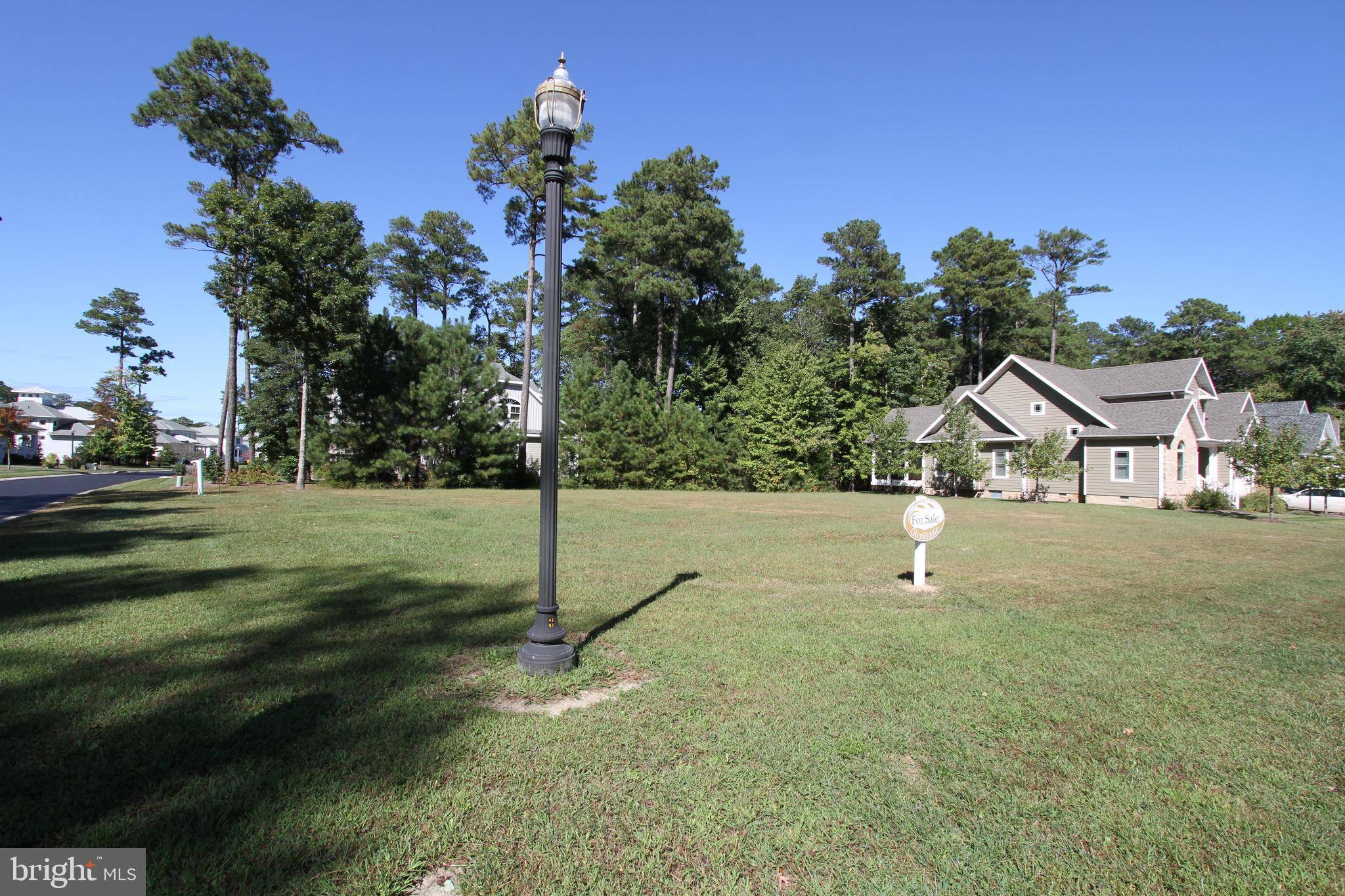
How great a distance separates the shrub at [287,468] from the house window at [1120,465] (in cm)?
3529

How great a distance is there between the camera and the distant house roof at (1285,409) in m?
31.1

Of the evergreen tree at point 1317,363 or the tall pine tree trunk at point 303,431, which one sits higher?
the evergreen tree at point 1317,363

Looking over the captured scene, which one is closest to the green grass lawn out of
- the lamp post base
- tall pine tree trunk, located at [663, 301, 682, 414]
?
the lamp post base

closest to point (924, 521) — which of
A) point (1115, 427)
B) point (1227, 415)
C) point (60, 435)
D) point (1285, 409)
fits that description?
point (1115, 427)

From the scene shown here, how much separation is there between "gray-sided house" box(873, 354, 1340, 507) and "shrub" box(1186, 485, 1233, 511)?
860 mm

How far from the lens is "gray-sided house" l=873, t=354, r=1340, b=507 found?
23688 millimetres

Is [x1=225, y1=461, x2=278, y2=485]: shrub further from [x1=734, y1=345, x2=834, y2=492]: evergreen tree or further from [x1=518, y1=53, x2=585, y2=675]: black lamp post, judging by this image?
[x1=518, y1=53, x2=585, y2=675]: black lamp post

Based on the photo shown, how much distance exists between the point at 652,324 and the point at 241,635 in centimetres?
3358

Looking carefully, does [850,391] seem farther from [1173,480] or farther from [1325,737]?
[1325,737]

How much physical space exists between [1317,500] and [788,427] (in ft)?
73.6

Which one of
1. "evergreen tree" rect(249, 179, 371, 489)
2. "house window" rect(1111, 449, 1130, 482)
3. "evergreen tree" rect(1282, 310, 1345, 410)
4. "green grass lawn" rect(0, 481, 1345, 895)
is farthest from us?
"evergreen tree" rect(1282, 310, 1345, 410)

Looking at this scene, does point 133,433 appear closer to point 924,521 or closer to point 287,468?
point 287,468

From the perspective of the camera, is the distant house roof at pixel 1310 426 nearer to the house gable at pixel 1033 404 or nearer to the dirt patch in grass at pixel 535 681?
the house gable at pixel 1033 404

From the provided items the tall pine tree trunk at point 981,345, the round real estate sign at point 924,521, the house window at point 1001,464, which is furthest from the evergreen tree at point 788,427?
the round real estate sign at point 924,521
